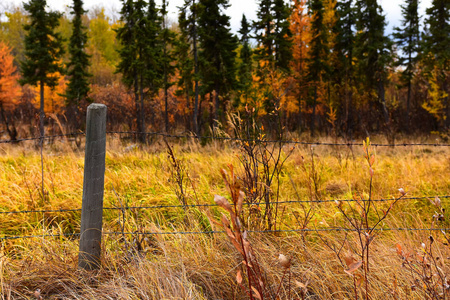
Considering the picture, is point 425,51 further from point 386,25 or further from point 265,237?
point 265,237

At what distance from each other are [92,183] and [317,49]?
72.2 ft

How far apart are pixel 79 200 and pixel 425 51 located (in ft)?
90.7

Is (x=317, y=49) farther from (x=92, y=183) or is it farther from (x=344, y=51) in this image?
(x=92, y=183)

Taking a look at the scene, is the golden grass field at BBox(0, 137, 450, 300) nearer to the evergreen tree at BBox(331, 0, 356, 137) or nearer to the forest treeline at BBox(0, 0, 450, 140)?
the forest treeline at BBox(0, 0, 450, 140)

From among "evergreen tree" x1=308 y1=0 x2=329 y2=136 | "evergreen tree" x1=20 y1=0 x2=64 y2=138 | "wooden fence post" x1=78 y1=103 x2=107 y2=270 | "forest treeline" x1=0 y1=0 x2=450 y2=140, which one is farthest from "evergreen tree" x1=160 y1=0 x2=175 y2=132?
"wooden fence post" x1=78 y1=103 x2=107 y2=270

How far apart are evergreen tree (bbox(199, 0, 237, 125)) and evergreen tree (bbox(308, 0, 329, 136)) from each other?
24.8 feet

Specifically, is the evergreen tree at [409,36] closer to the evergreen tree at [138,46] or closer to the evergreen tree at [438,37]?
the evergreen tree at [438,37]

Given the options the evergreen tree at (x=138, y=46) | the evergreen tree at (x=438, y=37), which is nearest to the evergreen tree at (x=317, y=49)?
the evergreen tree at (x=438, y=37)

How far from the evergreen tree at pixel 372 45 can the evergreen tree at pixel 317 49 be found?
86.6 inches

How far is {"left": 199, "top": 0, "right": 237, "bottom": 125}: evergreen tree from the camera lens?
16.1 metres

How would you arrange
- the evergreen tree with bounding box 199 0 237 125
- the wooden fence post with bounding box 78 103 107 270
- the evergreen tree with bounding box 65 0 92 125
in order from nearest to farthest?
the wooden fence post with bounding box 78 103 107 270, the evergreen tree with bounding box 199 0 237 125, the evergreen tree with bounding box 65 0 92 125

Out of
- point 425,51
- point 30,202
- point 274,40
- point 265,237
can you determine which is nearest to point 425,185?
point 265,237

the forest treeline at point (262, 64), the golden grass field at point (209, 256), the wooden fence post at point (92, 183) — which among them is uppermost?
the forest treeline at point (262, 64)

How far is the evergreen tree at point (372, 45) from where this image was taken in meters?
19.4
